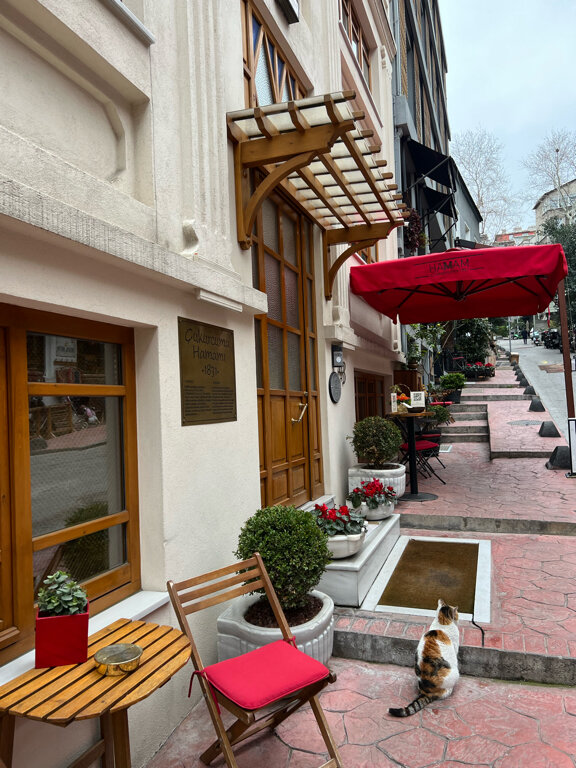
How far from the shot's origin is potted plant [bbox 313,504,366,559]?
4.50 m

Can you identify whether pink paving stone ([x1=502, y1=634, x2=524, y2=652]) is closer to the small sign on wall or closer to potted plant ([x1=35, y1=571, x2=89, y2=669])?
potted plant ([x1=35, y1=571, x2=89, y2=669])

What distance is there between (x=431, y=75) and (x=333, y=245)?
18.9 meters

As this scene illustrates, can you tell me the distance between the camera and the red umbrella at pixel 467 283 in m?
6.74

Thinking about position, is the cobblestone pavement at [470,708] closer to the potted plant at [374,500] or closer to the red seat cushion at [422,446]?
the potted plant at [374,500]

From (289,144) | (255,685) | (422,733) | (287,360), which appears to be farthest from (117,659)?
(287,360)

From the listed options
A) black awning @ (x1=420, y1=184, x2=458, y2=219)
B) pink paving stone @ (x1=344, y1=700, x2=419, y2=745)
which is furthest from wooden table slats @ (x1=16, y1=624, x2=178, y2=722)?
black awning @ (x1=420, y1=184, x2=458, y2=219)

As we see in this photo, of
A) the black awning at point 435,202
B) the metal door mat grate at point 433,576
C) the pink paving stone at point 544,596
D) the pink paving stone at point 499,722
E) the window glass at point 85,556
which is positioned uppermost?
the black awning at point 435,202

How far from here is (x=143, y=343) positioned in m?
3.33

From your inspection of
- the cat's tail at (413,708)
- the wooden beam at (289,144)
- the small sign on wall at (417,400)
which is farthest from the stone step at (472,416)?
the cat's tail at (413,708)

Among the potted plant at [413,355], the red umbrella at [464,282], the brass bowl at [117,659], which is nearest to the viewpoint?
the brass bowl at [117,659]

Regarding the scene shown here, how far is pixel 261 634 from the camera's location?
327 centimetres

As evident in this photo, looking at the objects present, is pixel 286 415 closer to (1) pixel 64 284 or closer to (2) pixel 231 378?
(2) pixel 231 378

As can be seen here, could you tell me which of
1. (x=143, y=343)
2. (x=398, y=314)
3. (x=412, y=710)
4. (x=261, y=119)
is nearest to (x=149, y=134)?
(x=261, y=119)

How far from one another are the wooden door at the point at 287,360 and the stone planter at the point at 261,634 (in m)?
1.59
